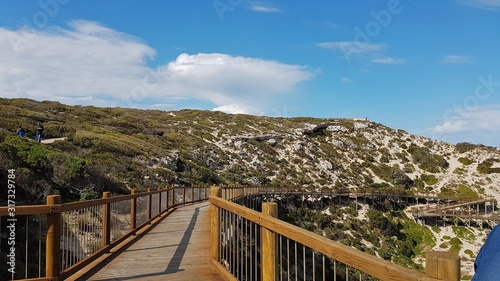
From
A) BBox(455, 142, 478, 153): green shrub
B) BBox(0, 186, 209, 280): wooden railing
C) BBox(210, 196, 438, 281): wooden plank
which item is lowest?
BBox(0, 186, 209, 280): wooden railing

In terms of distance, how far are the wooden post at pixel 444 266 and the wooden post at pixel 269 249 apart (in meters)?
2.31

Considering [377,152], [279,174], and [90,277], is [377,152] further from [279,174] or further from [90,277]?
[90,277]

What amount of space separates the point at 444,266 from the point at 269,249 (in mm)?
2579

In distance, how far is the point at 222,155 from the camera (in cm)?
6062

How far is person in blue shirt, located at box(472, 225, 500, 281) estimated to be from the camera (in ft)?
5.90

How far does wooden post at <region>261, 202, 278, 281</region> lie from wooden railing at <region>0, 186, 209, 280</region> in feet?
10.4

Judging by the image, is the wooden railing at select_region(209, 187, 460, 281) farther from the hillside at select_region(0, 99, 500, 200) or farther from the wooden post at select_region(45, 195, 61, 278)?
the hillside at select_region(0, 99, 500, 200)

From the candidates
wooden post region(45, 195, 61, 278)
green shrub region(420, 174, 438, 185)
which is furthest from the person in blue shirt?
green shrub region(420, 174, 438, 185)

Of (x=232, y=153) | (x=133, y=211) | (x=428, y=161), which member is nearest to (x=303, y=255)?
(x=133, y=211)

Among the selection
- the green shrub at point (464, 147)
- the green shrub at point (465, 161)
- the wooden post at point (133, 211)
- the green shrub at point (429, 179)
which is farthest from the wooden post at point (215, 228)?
the green shrub at point (464, 147)

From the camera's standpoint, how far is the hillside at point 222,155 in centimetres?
2138

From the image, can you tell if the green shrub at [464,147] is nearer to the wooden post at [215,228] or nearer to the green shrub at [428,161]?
the green shrub at [428,161]

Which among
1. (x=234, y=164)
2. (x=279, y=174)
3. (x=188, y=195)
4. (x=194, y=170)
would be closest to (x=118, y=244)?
(x=188, y=195)

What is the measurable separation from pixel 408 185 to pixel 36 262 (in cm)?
7158
